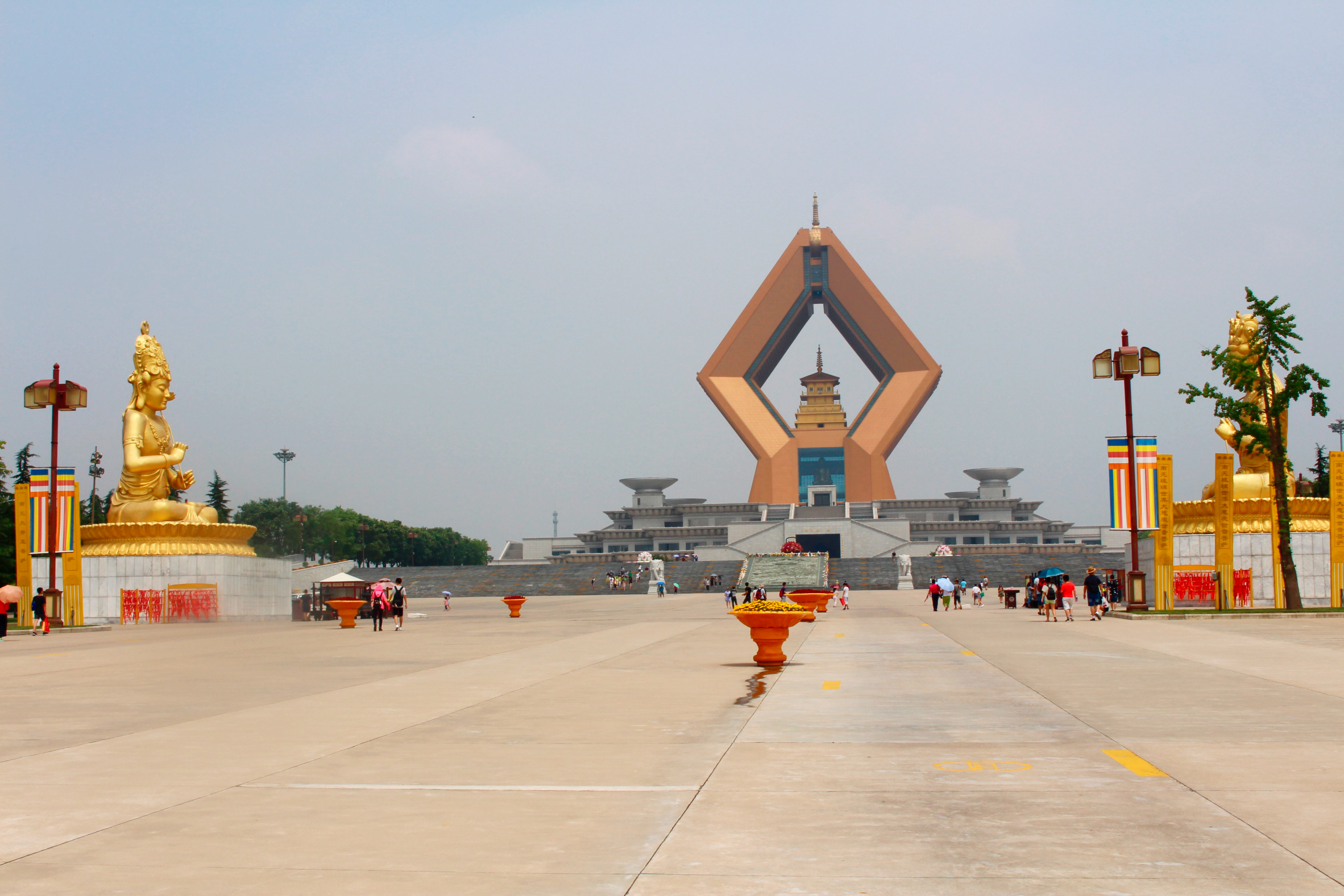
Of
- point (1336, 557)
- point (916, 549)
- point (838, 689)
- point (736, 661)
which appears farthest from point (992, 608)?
point (916, 549)

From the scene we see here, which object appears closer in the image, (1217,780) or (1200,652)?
(1217,780)

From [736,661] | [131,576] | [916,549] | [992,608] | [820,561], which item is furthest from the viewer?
[916,549]

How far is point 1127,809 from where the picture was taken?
5684mm

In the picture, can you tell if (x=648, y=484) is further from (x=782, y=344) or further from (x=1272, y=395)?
(x=1272, y=395)

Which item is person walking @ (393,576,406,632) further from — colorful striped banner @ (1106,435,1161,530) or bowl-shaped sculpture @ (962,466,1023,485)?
A: bowl-shaped sculpture @ (962,466,1023,485)

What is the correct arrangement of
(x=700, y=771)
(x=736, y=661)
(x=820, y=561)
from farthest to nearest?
(x=820, y=561) → (x=736, y=661) → (x=700, y=771)

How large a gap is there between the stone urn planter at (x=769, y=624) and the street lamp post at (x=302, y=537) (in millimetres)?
50639

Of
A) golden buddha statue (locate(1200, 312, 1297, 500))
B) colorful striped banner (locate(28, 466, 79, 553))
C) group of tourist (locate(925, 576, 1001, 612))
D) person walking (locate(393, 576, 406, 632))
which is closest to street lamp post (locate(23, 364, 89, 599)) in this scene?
colorful striped banner (locate(28, 466, 79, 553))

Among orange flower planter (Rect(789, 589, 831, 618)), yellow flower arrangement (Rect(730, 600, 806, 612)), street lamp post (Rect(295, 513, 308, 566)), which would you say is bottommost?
orange flower planter (Rect(789, 589, 831, 618))

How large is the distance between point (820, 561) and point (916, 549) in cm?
1861

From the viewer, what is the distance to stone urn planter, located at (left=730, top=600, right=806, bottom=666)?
46.4 feet

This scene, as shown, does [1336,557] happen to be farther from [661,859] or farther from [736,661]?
[661,859]

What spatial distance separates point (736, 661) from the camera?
15.3 meters

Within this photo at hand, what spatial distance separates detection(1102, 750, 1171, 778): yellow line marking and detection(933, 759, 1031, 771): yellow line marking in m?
0.55
